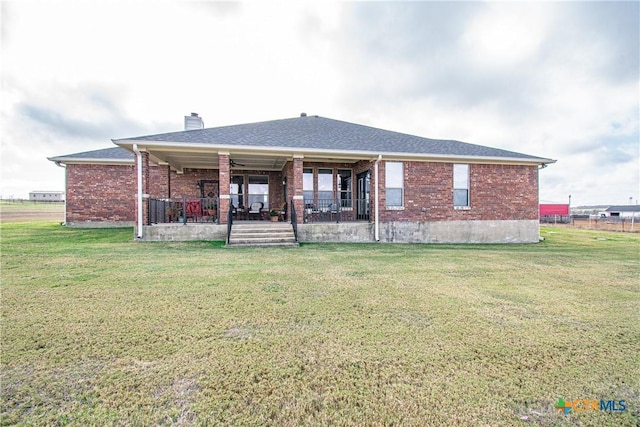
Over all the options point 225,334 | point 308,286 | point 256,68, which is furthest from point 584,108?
point 225,334

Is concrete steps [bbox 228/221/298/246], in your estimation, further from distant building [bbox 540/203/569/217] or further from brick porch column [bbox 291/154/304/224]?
distant building [bbox 540/203/569/217]

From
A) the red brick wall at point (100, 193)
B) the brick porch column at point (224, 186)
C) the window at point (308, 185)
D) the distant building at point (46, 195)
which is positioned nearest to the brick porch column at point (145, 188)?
the brick porch column at point (224, 186)

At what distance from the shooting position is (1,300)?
381 centimetres

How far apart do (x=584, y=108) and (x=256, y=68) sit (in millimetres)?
21766

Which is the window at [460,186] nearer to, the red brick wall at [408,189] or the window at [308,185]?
the red brick wall at [408,189]

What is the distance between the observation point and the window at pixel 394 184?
11.4m

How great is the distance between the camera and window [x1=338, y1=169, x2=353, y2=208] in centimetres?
1341

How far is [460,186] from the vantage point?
39.3ft

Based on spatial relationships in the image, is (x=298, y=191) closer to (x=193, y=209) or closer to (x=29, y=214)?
(x=193, y=209)

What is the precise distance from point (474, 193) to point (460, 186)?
26.7 inches

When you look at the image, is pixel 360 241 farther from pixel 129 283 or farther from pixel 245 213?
pixel 129 283

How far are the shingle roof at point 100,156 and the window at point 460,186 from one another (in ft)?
48.9

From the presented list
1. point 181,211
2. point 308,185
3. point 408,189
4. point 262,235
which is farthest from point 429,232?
point 181,211

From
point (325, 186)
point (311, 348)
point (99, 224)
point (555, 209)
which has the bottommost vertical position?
point (311, 348)
